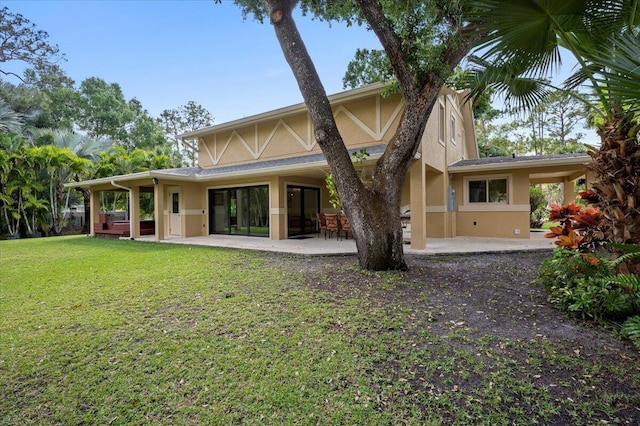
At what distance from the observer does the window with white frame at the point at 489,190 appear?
11367 mm

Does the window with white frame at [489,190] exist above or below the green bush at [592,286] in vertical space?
above

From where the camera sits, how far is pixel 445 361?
2.93m

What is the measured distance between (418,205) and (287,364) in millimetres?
7082

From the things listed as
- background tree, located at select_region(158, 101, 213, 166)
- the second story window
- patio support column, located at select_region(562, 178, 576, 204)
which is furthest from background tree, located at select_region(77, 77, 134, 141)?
patio support column, located at select_region(562, 178, 576, 204)

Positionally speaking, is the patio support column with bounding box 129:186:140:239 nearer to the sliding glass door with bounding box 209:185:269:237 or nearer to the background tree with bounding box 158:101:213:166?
the sliding glass door with bounding box 209:185:269:237

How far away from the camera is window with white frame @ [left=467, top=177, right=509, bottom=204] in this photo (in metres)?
11.4

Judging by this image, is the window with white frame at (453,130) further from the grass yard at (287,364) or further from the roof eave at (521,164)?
the grass yard at (287,364)

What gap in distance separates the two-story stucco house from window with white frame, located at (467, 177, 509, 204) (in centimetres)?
3

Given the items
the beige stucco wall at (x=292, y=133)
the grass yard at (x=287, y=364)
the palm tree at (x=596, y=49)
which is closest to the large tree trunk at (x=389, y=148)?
the grass yard at (x=287, y=364)

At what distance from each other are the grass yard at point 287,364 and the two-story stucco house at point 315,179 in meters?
5.84

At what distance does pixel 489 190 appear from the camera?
11648 millimetres

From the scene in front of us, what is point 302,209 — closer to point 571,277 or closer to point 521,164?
point 521,164

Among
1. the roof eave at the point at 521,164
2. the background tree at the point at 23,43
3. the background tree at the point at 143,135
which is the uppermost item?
the background tree at the point at 23,43

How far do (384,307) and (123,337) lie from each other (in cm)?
331
